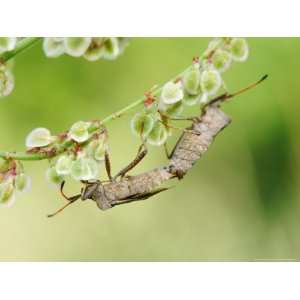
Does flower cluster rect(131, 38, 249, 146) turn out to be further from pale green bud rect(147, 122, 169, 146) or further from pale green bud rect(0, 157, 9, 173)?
pale green bud rect(0, 157, 9, 173)

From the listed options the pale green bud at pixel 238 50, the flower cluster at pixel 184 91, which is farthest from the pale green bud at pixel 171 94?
the pale green bud at pixel 238 50

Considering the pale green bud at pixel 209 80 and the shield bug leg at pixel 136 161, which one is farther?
the shield bug leg at pixel 136 161

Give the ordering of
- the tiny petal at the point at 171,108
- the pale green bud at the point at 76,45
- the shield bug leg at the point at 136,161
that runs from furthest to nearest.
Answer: the shield bug leg at the point at 136,161
the tiny petal at the point at 171,108
the pale green bud at the point at 76,45

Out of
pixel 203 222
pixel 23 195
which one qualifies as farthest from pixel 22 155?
pixel 203 222

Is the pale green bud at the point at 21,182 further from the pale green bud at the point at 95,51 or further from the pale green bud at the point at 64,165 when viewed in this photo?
the pale green bud at the point at 95,51

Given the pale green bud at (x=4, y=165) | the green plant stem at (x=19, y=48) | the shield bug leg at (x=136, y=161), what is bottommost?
the pale green bud at (x=4, y=165)
